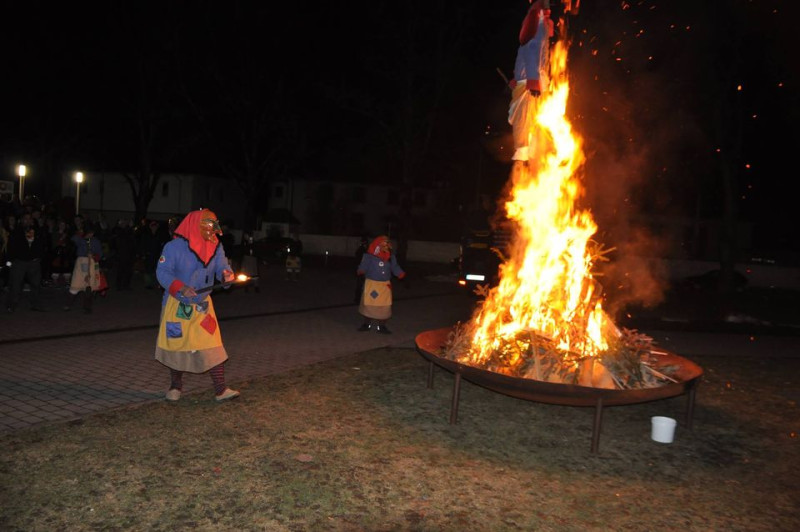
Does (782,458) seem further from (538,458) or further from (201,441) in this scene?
(201,441)

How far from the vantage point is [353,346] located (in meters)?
10.2

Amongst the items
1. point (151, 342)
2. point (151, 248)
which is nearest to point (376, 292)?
point (151, 342)

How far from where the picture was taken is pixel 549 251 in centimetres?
734

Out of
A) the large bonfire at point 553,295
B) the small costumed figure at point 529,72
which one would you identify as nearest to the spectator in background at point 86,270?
the large bonfire at point 553,295

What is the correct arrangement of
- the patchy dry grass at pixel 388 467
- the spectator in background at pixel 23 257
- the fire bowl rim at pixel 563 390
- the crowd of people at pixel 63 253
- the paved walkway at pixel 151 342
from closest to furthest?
the patchy dry grass at pixel 388 467 → the fire bowl rim at pixel 563 390 → the paved walkway at pixel 151 342 → the spectator in background at pixel 23 257 → the crowd of people at pixel 63 253

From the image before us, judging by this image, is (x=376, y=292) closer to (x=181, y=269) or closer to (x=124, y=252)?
(x=181, y=269)

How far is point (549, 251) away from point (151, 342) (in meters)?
5.97

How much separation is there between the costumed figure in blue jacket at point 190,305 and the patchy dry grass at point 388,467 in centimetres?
50

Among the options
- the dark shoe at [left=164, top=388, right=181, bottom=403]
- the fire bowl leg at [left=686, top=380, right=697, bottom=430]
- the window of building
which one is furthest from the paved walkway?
the window of building

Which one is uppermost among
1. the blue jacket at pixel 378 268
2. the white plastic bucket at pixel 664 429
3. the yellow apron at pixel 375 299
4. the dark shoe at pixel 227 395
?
the blue jacket at pixel 378 268

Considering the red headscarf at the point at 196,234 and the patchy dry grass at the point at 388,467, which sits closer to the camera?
the patchy dry grass at the point at 388,467

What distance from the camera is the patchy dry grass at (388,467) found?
424 centimetres

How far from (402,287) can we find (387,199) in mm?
36809

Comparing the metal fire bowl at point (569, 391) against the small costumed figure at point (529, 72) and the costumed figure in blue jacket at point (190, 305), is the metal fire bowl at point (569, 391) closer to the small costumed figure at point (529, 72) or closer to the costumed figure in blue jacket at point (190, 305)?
the costumed figure in blue jacket at point (190, 305)
